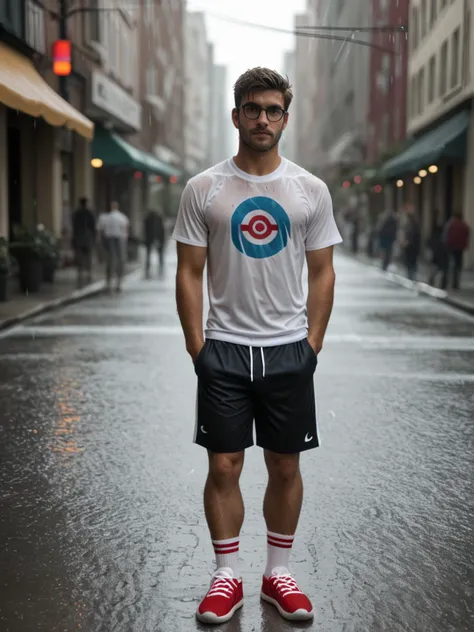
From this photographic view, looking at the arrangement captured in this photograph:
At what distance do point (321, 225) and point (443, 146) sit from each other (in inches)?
1093

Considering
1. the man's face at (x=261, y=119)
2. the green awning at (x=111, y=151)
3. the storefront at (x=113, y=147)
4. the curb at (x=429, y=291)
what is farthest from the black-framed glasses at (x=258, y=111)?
the green awning at (x=111, y=151)

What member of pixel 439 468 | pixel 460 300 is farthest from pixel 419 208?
pixel 439 468

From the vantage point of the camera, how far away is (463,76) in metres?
31.3

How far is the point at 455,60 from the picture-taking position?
33.2m

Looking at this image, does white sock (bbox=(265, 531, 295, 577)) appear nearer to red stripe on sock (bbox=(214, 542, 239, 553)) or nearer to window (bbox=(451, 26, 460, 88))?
red stripe on sock (bbox=(214, 542, 239, 553))

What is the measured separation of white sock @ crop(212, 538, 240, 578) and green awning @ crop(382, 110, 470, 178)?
1103 inches

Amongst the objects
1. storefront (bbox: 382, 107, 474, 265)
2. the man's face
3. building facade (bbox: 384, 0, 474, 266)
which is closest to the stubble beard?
the man's face

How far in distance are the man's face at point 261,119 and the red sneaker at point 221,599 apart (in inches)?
65.1

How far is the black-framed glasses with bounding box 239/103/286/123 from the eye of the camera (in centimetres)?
377

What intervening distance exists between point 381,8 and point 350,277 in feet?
102

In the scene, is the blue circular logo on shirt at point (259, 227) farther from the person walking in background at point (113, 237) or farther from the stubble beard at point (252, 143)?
the person walking in background at point (113, 237)

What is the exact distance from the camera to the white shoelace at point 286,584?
3869mm

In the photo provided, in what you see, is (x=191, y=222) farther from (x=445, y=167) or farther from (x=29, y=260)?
(x=445, y=167)

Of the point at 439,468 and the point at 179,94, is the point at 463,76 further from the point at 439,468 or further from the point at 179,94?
the point at 179,94
